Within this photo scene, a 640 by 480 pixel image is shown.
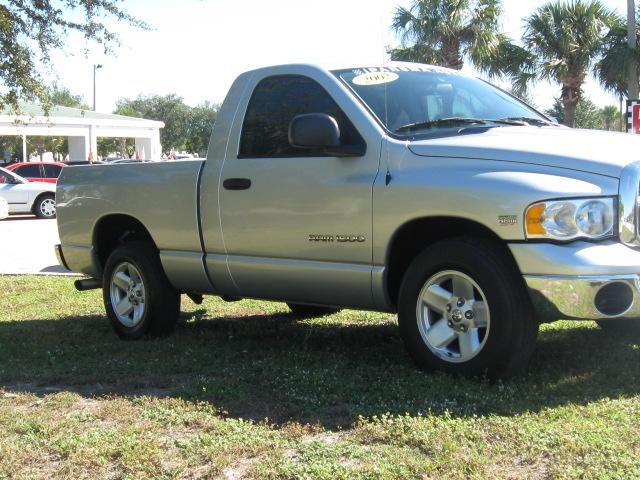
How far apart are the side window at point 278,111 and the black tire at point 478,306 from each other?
3.67ft

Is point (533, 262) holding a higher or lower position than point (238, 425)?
higher

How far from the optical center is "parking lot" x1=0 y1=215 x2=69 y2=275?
11.5m

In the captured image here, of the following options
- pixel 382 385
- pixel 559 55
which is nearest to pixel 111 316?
pixel 382 385

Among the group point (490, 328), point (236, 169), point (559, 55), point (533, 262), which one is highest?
point (559, 55)

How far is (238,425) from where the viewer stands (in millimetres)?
3996

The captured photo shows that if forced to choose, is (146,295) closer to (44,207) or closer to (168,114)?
(44,207)

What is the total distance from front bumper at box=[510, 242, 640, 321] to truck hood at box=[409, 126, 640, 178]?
43 centimetres

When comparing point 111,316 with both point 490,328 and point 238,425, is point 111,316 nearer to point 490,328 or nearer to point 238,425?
point 238,425

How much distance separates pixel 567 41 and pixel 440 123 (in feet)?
65.5

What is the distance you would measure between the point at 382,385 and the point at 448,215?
1028 millimetres

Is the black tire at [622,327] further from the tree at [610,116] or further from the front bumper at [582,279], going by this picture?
the tree at [610,116]

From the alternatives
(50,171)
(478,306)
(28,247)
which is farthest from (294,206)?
(50,171)

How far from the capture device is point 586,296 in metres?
4.05

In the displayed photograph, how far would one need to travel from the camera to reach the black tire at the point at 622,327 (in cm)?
552
